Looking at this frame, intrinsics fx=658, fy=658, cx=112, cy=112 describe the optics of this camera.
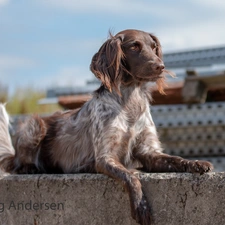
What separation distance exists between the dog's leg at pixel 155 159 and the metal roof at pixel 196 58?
16.8ft

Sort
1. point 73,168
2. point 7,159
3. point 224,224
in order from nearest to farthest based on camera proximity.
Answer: point 224,224, point 73,168, point 7,159

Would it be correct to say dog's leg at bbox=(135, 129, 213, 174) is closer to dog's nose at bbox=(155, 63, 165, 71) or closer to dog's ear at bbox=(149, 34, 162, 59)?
dog's nose at bbox=(155, 63, 165, 71)

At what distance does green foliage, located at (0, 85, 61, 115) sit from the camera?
1418 cm

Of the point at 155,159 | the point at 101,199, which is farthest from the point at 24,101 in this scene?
the point at 101,199

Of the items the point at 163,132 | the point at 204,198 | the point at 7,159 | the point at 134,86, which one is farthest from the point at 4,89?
the point at 204,198

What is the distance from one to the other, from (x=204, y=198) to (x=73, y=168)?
1565 mm

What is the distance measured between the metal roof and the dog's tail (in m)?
4.76

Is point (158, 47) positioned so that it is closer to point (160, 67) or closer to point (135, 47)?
point (135, 47)

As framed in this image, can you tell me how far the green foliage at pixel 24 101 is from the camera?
14184 millimetres

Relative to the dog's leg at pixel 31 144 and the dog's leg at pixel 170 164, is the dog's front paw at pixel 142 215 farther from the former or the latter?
the dog's leg at pixel 31 144

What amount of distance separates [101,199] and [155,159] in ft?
2.38

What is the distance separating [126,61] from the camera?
525 cm

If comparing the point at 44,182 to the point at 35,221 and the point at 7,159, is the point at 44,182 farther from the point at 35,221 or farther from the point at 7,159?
the point at 7,159

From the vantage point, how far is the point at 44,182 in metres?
4.78
